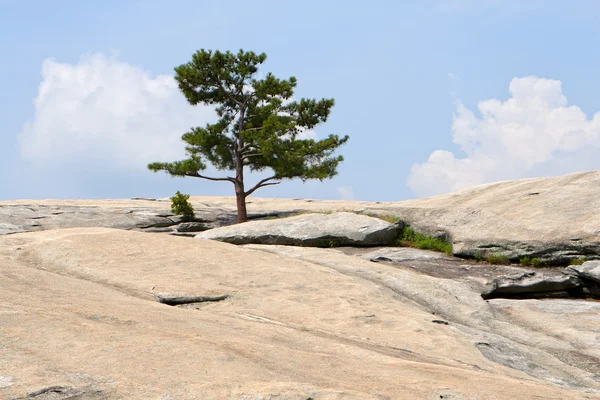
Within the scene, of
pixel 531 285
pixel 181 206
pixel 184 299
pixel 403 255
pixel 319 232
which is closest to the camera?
pixel 184 299

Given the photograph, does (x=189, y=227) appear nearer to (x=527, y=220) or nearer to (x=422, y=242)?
(x=422, y=242)

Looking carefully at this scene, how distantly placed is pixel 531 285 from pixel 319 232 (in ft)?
22.9

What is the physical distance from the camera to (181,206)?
1153 inches

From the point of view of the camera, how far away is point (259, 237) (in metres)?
19.8

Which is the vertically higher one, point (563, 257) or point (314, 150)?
point (314, 150)

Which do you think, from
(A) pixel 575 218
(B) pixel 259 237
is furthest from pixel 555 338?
(B) pixel 259 237

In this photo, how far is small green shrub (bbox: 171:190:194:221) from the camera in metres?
29.1

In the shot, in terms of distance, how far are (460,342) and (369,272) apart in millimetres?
4604

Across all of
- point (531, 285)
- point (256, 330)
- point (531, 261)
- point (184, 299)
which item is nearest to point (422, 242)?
point (531, 261)

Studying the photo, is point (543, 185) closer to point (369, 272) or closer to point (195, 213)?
point (369, 272)

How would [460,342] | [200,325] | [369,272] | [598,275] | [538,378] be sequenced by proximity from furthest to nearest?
[598,275]
[369,272]
[460,342]
[538,378]
[200,325]

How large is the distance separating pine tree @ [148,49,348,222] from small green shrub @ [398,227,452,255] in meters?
10.6

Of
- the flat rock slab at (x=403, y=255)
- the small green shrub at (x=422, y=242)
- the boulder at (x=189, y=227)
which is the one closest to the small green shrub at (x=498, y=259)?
the flat rock slab at (x=403, y=255)

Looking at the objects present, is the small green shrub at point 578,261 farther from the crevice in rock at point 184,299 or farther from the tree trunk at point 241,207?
the tree trunk at point 241,207
